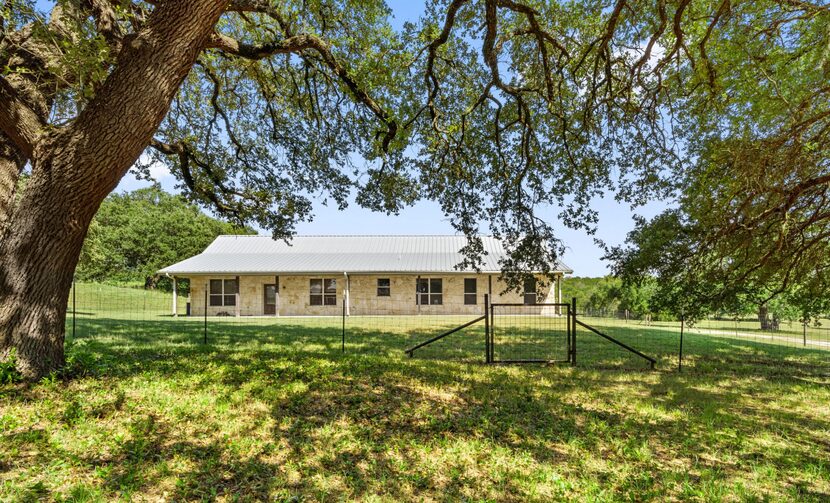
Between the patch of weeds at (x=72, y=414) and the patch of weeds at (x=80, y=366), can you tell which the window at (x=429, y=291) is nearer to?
the patch of weeds at (x=80, y=366)

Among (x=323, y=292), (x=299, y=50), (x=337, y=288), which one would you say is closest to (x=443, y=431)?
(x=299, y=50)

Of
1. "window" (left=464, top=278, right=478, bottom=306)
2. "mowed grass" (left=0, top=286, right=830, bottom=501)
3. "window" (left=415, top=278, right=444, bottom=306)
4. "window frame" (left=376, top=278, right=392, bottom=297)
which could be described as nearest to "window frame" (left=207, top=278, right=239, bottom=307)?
"window frame" (left=376, top=278, right=392, bottom=297)

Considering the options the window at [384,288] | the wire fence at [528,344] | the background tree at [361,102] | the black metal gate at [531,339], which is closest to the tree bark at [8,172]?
the background tree at [361,102]

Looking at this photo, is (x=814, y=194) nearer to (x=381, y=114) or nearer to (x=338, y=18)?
(x=381, y=114)

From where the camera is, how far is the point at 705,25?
28.1 feet

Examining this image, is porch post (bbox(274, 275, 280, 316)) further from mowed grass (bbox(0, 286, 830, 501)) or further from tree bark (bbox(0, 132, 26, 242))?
tree bark (bbox(0, 132, 26, 242))

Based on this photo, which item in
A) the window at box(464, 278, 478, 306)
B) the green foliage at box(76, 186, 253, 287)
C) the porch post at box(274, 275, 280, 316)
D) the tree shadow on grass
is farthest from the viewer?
the green foliage at box(76, 186, 253, 287)

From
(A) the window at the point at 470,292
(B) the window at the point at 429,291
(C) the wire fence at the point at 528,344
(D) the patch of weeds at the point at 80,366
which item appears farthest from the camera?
(B) the window at the point at 429,291

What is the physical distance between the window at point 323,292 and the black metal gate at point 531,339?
31.7 ft

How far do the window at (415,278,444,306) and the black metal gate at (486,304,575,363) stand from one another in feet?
11.9

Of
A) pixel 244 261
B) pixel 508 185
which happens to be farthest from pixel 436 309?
pixel 508 185

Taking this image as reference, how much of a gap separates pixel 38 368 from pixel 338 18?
850 centimetres

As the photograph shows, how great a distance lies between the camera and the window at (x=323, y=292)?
24.3m

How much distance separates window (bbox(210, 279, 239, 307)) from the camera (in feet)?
79.5
